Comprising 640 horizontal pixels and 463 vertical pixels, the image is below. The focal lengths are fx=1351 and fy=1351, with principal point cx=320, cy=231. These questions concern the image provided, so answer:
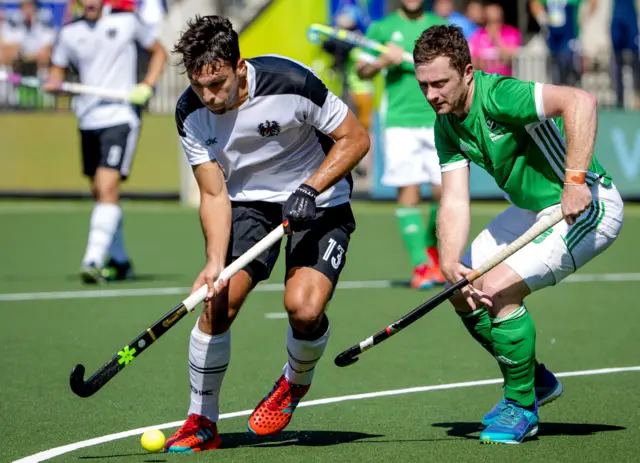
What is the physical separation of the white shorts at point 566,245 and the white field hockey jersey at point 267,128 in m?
0.88

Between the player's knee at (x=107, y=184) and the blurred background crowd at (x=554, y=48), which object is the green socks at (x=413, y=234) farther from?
the blurred background crowd at (x=554, y=48)

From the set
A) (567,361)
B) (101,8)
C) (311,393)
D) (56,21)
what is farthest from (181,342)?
(56,21)

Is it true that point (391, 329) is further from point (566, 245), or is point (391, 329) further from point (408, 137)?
point (408, 137)

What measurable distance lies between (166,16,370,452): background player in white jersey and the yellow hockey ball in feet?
0.38

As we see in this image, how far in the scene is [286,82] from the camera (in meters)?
5.55

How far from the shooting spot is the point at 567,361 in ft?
24.0

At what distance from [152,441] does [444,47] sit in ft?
6.27

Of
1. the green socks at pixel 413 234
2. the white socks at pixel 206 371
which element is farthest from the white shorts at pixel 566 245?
the green socks at pixel 413 234

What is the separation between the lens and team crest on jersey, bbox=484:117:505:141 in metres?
5.44

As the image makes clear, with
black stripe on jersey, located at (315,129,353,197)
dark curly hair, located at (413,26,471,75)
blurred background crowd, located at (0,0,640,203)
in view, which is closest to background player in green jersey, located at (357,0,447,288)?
black stripe on jersey, located at (315,129,353,197)

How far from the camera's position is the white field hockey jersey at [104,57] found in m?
10.7

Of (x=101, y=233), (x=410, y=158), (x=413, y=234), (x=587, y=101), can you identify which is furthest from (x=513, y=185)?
(x=101, y=233)

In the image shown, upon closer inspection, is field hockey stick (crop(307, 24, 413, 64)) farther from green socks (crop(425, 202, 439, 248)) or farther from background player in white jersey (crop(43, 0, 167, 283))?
background player in white jersey (crop(43, 0, 167, 283))

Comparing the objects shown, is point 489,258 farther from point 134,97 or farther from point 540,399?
point 134,97
